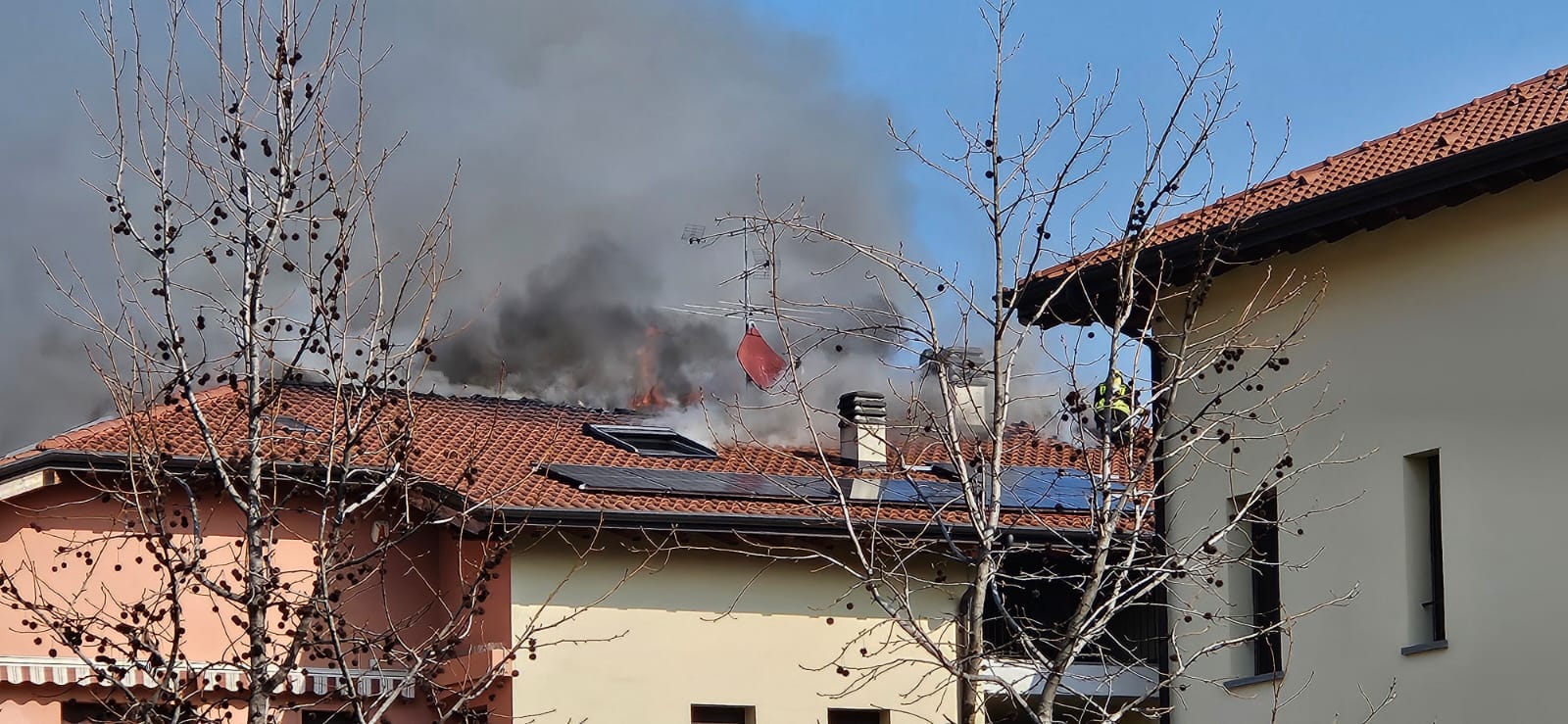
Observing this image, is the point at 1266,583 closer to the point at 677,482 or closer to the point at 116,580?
the point at 677,482

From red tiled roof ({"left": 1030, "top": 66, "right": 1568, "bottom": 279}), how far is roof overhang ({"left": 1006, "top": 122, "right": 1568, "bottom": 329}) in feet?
0.47

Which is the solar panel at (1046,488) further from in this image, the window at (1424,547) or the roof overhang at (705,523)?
the window at (1424,547)

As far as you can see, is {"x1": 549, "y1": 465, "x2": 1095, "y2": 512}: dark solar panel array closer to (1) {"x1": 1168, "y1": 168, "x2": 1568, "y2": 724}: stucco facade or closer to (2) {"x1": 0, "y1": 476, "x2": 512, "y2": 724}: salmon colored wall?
(2) {"x1": 0, "y1": 476, "x2": 512, "y2": 724}: salmon colored wall

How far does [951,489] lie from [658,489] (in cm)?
309

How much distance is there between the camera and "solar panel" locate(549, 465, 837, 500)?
71.3ft

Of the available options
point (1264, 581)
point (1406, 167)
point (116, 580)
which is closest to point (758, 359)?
point (116, 580)

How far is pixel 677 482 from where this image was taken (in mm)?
22547

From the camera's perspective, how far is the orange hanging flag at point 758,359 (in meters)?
29.6


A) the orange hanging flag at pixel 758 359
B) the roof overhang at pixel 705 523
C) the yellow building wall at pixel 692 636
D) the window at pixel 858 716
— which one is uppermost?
the orange hanging flag at pixel 758 359

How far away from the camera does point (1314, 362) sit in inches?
550

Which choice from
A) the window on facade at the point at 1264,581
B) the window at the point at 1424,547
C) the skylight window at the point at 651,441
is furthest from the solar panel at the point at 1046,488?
the window at the point at 1424,547

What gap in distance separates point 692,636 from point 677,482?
1872 millimetres

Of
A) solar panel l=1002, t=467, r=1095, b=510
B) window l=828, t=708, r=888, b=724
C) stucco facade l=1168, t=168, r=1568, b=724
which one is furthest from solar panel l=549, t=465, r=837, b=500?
stucco facade l=1168, t=168, r=1568, b=724

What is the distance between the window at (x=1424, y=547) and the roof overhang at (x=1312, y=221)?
63.3 inches
